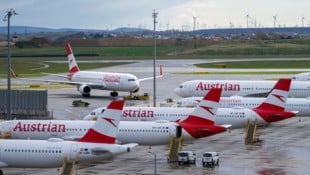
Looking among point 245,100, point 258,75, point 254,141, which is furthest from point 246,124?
point 258,75

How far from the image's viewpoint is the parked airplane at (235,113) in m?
81.2

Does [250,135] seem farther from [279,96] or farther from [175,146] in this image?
[175,146]

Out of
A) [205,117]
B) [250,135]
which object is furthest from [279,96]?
[205,117]

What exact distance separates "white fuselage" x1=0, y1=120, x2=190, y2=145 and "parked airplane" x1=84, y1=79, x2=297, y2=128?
11000mm

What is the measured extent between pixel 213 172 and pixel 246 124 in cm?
2079

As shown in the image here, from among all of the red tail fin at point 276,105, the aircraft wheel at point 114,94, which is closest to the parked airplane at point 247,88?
the aircraft wheel at point 114,94

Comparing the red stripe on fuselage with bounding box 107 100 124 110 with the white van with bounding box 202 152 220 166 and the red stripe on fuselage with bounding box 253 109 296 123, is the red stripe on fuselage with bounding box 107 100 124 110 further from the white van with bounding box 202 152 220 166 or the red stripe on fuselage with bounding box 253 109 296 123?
the red stripe on fuselage with bounding box 253 109 296 123

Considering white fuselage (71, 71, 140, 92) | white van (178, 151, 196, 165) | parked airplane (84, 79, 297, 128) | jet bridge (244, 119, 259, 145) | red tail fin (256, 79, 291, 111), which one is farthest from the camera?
white fuselage (71, 71, 140, 92)

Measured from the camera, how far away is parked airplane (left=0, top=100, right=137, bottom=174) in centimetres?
5769

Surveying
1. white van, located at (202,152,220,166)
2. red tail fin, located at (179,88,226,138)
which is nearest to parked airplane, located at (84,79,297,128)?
red tail fin, located at (179,88,226,138)

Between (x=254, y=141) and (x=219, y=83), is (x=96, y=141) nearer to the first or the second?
(x=254, y=141)

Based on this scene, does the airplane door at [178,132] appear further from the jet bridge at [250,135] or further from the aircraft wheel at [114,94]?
the aircraft wheel at [114,94]

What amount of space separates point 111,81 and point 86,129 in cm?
6099

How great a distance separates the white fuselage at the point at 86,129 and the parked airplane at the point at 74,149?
10633mm
